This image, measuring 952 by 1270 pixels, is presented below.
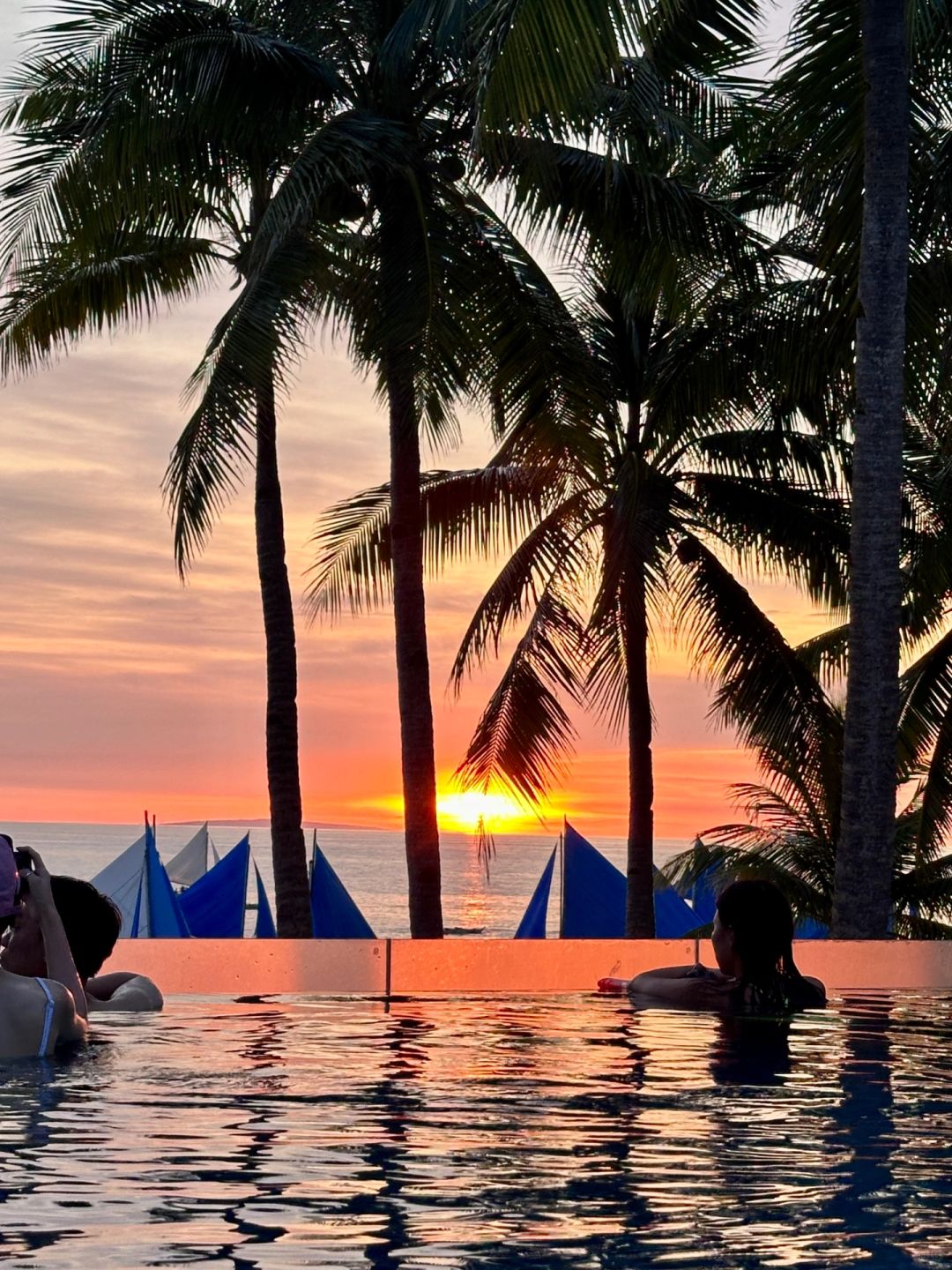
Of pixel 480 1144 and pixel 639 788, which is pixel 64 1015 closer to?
pixel 480 1144

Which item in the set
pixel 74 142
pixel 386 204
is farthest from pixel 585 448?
pixel 74 142

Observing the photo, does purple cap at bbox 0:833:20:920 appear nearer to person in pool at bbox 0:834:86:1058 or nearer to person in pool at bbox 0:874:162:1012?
person in pool at bbox 0:834:86:1058

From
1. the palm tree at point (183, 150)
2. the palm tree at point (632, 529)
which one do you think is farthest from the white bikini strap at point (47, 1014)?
the palm tree at point (632, 529)

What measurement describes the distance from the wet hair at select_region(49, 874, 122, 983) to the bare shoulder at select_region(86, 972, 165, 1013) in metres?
1.31

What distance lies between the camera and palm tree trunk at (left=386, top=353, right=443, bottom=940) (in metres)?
17.2

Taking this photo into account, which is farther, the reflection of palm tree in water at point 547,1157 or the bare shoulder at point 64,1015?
the bare shoulder at point 64,1015

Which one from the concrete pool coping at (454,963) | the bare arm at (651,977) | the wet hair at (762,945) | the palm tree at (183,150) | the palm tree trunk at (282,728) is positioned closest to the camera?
the wet hair at (762,945)

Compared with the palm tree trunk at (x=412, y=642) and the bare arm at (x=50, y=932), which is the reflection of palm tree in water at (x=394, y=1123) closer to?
the bare arm at (x=50, y=932)

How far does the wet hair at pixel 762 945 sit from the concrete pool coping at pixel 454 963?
2142 millimetres

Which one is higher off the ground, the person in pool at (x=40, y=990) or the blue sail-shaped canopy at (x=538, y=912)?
the person in pool at (x=40, y=990)

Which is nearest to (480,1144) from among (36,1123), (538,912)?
(36,1123)

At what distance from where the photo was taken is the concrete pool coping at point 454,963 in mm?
11102

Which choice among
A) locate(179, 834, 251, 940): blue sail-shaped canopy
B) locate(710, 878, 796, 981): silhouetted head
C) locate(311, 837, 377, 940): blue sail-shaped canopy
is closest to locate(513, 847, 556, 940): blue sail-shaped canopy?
locate(311, 837, 377, 940): blue sail-shaped canopy

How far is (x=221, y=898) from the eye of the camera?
40.2 m
